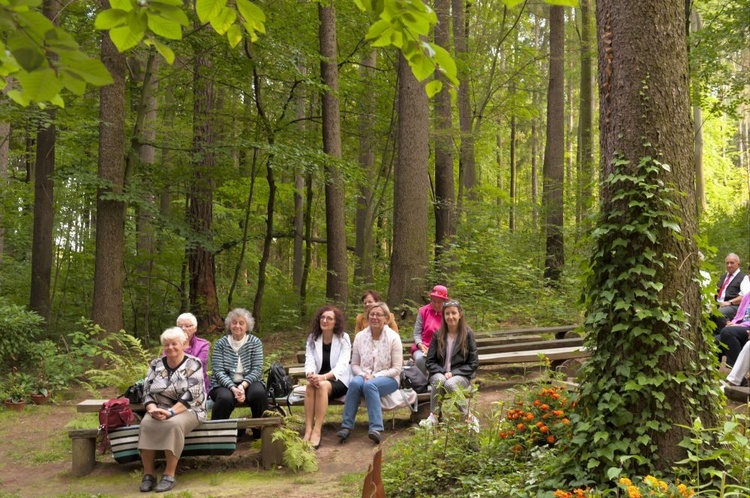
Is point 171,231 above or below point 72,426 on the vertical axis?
above

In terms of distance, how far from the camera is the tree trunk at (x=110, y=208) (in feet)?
35.6

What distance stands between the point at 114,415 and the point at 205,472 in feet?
3.36

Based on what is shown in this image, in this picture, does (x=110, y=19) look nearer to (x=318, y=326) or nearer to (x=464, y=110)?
(x=318, y=326)

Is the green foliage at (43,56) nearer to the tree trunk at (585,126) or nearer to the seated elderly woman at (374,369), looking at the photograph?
the seated elderly woman at (374,369)

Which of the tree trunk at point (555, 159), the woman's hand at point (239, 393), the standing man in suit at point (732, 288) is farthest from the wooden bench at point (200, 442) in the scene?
the tree trunk at point (555, 159)

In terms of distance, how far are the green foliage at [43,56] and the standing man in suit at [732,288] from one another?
9354mm

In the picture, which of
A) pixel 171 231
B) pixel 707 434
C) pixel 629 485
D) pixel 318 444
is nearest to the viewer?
pixel 629 485

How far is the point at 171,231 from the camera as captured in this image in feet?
44.5

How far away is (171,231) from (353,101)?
6.27m

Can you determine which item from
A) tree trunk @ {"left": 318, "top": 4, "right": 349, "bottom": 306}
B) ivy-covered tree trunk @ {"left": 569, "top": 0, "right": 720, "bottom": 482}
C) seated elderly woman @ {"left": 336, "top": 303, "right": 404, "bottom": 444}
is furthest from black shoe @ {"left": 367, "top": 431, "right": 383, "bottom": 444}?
tree trunk @ {"left": 318, "top": 4, "right": 349, "bottom": 306}

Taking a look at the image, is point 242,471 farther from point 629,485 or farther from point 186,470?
point 629,485

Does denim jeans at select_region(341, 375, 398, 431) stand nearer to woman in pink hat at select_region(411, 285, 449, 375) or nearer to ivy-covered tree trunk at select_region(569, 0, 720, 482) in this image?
woman in pink hat at select_region(411, 285, 449, 375)

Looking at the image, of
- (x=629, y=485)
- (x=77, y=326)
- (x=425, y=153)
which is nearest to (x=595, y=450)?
(x=629, y=485)

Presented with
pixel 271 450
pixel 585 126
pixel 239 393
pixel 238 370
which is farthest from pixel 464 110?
pixel 271 450
